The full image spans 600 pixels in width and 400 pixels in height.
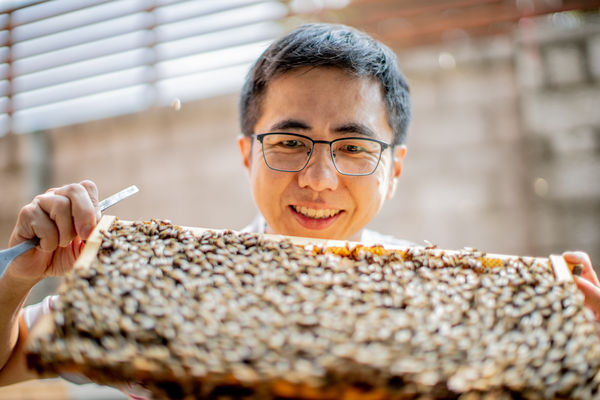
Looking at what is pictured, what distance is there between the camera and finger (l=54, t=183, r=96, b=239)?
164 cm

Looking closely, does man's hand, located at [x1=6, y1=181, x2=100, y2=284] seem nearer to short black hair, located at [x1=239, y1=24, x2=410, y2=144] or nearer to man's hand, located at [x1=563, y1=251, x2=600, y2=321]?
short black hair, located at [x1=239, y1=24, x2=410, y2=144]

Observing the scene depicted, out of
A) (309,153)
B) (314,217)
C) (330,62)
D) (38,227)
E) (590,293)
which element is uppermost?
(330,62)

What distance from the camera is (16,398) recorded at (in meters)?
4.07

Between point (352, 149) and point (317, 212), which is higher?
point (352, 149)

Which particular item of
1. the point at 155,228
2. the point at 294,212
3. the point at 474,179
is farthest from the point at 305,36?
the point at 474,179

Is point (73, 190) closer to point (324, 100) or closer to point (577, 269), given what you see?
point (324, 100)

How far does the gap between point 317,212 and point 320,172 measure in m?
0.24

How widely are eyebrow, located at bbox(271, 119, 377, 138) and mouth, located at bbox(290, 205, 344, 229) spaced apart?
1.35 feet

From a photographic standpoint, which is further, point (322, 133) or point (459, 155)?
point (459, 155)

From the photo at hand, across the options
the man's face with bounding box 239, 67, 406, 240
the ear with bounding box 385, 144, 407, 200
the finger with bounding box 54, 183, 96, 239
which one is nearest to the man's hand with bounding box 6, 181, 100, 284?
the finger with bounding box 54, 183, 96, 239

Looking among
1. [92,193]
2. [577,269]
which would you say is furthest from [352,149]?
[92,193]

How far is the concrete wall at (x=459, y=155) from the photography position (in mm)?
4414

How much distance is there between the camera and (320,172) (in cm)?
196

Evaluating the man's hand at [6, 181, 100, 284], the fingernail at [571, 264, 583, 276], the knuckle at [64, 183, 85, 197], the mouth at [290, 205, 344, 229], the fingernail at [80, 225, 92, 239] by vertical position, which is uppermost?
the knuckle at [64, 183, 85, 197]
